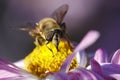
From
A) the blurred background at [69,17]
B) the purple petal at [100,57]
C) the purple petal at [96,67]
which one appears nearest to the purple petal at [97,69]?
the purple petal at [96,67]

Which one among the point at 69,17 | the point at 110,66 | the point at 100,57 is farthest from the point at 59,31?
the point at 69,17

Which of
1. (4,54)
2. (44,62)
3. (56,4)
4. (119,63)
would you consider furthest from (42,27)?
(56,4)

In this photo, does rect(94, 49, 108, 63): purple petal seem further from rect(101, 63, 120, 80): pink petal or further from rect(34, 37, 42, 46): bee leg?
rect(34, 37, 42, 46): bee leg

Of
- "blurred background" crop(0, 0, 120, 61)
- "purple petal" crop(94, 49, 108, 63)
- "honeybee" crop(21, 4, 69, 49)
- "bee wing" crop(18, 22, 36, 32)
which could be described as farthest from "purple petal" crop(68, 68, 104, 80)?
"blurred background" crop(0, 0, 120, 61)

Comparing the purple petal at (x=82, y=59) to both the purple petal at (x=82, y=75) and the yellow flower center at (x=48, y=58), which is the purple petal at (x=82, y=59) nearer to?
the yellow flower center at (x=48, y=58)

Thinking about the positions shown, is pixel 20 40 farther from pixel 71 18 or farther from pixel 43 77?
pixel 43 77
